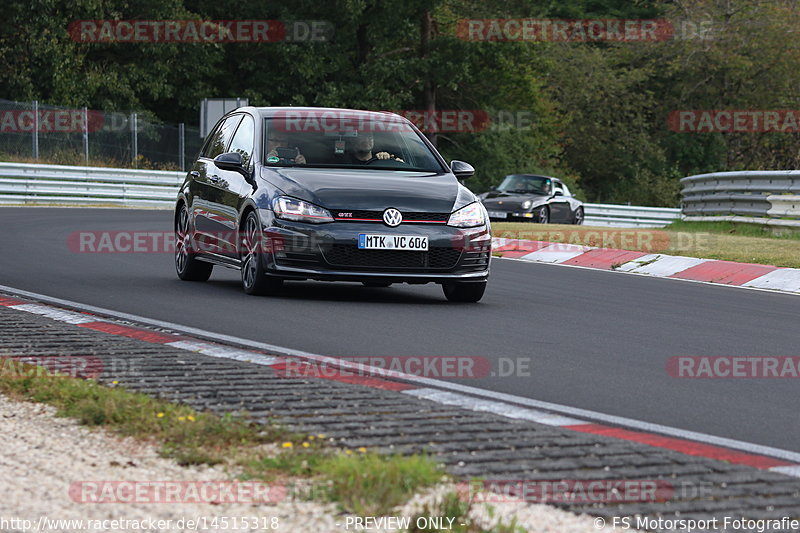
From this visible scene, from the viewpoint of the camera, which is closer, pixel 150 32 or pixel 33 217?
pixel 33 217

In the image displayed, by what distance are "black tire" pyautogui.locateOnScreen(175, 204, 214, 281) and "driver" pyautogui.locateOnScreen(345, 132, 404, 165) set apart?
1.91 meters

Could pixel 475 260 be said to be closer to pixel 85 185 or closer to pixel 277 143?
pixel 277 143

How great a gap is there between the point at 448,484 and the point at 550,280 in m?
10.4

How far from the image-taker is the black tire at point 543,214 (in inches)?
1231

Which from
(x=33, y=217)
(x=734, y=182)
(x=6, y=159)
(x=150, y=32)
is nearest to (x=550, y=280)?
(x=734, y=182)

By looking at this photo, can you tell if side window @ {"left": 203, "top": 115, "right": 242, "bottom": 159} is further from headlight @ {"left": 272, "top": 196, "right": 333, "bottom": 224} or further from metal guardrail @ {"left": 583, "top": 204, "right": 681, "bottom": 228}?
metal guardrail @ {"left": 583, "top": 204, "right": 681, "bottom": 228}

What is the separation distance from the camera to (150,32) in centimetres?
4638

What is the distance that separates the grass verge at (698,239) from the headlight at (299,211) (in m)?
6.85

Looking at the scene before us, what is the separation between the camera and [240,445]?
5047 millimetres

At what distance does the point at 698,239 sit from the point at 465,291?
349 inches

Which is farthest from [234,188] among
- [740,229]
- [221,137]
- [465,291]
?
[740,229]

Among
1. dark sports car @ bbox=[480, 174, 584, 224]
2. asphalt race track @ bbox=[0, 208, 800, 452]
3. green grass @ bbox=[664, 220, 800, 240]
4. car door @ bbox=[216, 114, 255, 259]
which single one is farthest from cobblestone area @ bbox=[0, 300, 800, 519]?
dark sports car @ bbox=[480, 174, 584, 224]

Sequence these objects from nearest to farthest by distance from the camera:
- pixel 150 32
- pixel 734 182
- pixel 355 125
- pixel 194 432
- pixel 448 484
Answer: pixel 448 484
pixel 194 432
pixel 355 125
pixel 734 182
pixel 150 32

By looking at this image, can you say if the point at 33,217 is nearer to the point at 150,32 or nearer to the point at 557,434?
the point at 557,434
